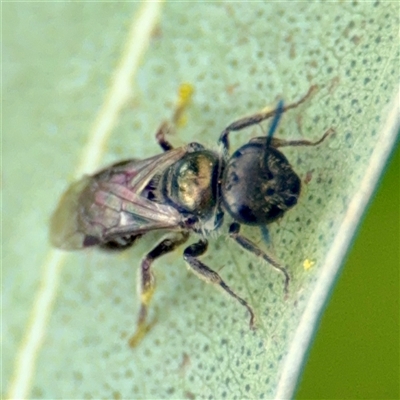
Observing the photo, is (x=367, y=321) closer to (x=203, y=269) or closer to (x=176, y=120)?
(x=203, y=269)

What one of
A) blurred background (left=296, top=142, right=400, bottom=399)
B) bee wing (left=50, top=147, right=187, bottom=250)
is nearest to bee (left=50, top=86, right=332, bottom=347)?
bee wing (left=50, top=147, right=187, bottom=250)

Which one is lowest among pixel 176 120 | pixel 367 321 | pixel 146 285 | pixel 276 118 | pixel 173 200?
pixel 367 321

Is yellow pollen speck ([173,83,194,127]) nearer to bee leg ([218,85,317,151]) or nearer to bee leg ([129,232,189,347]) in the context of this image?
bee leg ([218,85,317,151])

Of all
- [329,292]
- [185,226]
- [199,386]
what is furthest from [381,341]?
[185,226]


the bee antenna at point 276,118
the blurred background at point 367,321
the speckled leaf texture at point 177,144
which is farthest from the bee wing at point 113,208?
the blurred background at point 367,321

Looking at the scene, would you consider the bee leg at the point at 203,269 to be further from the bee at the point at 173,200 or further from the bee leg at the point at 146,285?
the bee leg at the point at 146,285

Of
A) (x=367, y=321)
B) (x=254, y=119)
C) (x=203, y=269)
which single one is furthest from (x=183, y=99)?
(x=367, y=321)
